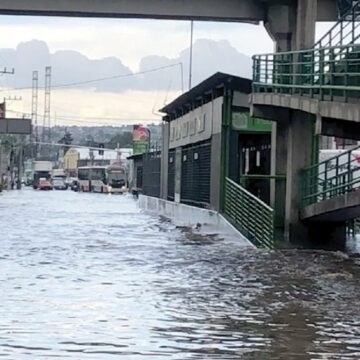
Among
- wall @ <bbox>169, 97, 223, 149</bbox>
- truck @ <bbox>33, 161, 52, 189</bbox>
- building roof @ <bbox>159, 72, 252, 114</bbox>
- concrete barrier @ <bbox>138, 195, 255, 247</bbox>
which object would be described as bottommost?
concrete barrier @ <bbox>138, 195, 255, 247</bbox>

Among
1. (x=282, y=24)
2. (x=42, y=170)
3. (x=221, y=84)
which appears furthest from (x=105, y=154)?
(x=282, y=24)

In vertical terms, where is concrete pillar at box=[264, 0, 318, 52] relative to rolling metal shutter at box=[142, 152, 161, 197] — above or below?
above

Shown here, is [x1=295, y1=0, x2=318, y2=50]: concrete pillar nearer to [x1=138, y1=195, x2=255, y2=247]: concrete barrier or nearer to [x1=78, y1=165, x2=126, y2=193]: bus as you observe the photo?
[x1=138, y1=195, x2=255, y2=247]: concrete barrier

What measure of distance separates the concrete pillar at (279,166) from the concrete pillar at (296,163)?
1.40 m

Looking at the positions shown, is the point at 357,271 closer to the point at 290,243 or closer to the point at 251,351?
the point at 290,243

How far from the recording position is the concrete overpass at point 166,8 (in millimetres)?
28641

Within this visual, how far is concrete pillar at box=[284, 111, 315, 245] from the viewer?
26.1 m

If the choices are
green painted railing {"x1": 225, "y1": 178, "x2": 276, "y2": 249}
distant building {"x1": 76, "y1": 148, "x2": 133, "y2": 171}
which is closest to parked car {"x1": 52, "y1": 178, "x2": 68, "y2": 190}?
distant building {"x1": 76, "y1": 148, "x2": 133, "y2": 171}

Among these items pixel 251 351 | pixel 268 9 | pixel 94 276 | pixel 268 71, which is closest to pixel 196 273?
pixel 94 276

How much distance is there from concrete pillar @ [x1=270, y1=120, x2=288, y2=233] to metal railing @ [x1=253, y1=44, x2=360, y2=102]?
1598 millimetres

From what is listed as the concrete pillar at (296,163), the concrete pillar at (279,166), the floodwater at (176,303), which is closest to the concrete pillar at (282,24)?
the concrete pillar at (279,166)

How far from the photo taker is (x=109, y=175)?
104500mm

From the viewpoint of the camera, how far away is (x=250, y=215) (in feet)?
86.4

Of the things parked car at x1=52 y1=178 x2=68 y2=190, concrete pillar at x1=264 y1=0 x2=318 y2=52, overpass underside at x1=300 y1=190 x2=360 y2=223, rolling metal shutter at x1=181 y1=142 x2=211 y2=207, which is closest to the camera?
overpass underside at x1=300 y1=190 x2=360 y2=223
